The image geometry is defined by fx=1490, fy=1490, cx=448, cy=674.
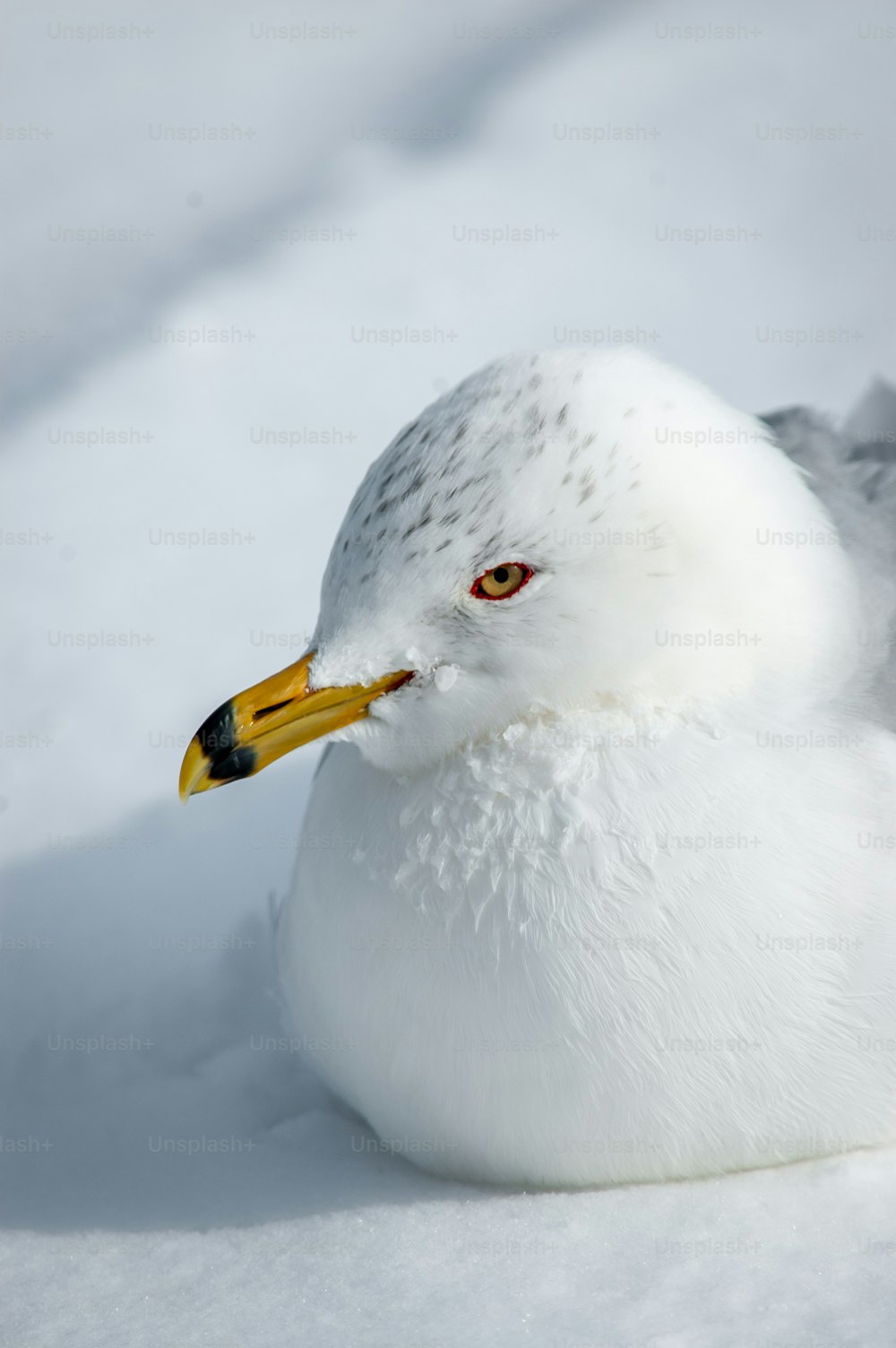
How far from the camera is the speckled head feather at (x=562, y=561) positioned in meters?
2.27

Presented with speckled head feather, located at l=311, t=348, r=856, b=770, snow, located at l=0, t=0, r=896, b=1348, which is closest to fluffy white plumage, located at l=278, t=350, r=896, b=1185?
speckled head feather, located at l=311, t=348, r=856, b=770

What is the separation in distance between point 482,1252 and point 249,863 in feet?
4.92

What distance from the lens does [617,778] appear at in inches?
92.6

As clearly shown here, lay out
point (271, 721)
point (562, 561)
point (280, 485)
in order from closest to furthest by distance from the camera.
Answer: point (562, 561)
point (271, 721)
point (280, 485)

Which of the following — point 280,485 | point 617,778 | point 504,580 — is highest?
point 504,580

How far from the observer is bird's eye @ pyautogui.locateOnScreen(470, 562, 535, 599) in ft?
7.53

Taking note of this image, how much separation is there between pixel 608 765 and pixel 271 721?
1.78 feet

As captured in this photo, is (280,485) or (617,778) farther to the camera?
(280,485)

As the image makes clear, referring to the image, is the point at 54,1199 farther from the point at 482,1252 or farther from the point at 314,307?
the point at 314,307

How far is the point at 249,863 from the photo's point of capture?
3.76m

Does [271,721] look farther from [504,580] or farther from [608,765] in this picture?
[608,765]

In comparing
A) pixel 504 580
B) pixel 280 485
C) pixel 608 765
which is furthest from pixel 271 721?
pixel 280 485

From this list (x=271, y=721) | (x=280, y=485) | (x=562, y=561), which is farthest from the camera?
(x=280, y=485)

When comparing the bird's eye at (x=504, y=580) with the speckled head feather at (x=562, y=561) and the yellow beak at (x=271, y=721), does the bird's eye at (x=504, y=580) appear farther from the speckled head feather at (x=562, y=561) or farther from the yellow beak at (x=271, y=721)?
the yellow beak at (x=271, y=721)
